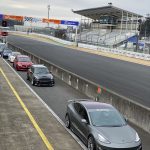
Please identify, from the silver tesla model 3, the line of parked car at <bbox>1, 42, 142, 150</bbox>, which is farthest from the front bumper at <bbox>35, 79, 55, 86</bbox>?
the silver tesla model 3

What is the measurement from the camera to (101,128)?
39.5 feet

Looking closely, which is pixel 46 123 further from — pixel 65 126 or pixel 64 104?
pixel 64 104

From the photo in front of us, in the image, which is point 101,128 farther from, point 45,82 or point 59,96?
point 45,82

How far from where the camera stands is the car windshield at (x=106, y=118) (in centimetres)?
1242

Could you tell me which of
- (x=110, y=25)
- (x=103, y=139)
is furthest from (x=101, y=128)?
(x=110, y=25)

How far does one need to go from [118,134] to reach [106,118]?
45.2 inches

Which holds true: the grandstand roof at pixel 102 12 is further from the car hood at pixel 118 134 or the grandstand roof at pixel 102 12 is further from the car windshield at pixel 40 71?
the car hood at pixel 118 134

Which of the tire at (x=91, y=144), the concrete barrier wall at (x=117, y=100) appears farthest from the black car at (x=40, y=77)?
the tire at (x=91, y=144)

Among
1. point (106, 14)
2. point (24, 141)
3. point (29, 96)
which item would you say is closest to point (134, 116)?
point (24, 141)

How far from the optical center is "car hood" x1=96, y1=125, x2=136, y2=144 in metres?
11.4

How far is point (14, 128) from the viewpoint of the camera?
47.4ft

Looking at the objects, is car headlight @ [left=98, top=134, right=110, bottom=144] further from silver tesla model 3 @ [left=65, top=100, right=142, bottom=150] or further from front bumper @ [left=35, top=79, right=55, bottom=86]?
front bumper @ [left=35, top=79, right=55, bottom=86]

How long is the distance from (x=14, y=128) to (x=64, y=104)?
633cm

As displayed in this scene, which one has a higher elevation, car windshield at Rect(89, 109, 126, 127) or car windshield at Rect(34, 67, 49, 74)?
car windshield at Rect(89, 109, 126, 127)
